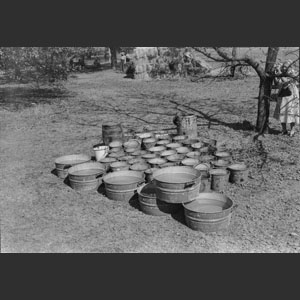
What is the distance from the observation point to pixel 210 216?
15.7 ft

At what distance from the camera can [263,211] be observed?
5406mm

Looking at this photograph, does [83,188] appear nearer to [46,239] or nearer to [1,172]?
[46,239]

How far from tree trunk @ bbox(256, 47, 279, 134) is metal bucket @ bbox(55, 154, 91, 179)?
4.19 meters

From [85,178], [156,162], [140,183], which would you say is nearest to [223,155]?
[156,162]

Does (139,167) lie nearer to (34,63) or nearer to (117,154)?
(117,154)

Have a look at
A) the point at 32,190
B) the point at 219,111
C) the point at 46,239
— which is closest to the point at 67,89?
the point at 219,111

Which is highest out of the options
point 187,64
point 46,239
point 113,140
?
point 187,64

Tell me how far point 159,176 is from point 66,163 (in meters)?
2.11

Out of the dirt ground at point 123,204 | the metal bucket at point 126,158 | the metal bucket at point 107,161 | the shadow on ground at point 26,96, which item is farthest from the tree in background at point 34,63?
the metal bucket at point 126,158

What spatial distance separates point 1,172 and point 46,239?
3.03 m

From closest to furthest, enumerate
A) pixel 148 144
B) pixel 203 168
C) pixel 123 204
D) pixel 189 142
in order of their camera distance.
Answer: pixel 123 204
pixel 203 168
pixel 148 144
pixel 189 142

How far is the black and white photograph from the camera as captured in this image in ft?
15.8

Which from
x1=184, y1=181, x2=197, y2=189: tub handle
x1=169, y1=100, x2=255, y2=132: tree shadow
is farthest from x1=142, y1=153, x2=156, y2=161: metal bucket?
x1=169, y1=100, x2=255, y2=132: tree shadow

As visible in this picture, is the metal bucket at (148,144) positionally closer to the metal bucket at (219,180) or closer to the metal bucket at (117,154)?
Answer: the metal bucket at (117,154)
